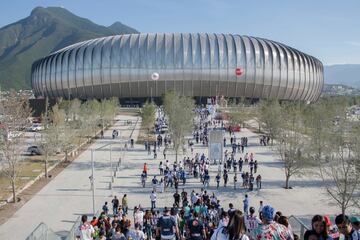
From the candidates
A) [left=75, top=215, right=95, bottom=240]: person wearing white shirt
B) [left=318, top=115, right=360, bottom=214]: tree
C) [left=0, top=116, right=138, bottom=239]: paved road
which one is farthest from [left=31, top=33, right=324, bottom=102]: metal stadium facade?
[left=75, top=215, right=95, bottom=240]: person wearing white shirt

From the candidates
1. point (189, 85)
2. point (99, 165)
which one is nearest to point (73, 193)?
point (99, 165)

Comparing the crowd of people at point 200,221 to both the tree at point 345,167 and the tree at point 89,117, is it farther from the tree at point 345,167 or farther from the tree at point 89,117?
the tree at point 89,117

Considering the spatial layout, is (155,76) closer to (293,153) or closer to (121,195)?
(293,153)

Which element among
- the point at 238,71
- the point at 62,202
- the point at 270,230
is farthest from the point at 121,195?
Answer: the point at 238,71

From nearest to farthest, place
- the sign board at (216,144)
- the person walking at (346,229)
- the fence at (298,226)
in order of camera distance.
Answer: the person walking at (346,229) < the fence at (298,226) < the sign board at (216,144)

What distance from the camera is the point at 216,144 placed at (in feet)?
121

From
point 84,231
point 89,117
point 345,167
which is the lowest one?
point 345,167

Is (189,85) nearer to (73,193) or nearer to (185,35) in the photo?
A: (185,35)

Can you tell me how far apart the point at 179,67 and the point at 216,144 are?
93764mm

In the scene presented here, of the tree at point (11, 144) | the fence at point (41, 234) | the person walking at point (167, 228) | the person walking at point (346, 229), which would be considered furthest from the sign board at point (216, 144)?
the person walking at point (346, 229)

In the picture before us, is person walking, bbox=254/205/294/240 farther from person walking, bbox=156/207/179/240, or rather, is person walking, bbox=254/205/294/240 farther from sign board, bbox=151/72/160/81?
sign board, bbox=151/72/160/81

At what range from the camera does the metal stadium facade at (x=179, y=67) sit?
12925cm

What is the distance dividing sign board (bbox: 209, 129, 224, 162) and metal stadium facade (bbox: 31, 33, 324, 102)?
3523 inches

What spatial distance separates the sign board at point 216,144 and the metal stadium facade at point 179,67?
89.5 meters
